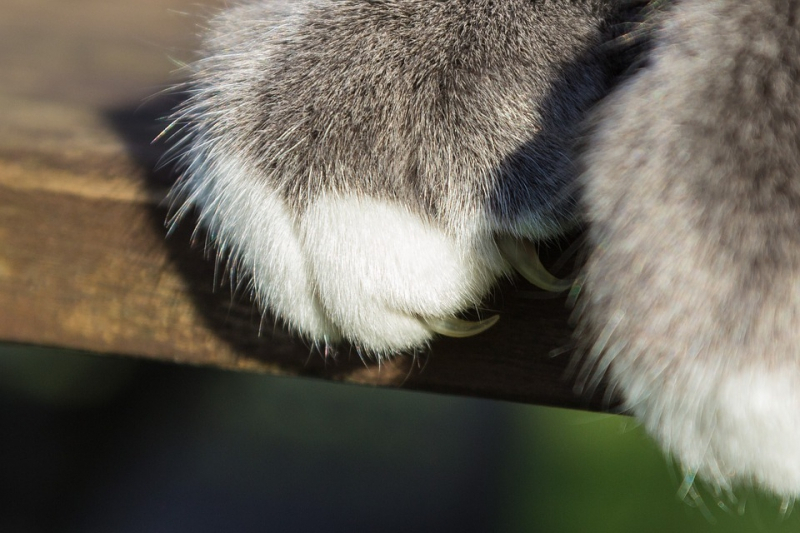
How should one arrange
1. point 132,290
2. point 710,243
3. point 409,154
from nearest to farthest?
point 710,243, point 409,154, point 132,290

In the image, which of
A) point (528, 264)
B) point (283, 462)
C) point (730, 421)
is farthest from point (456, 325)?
point (283, 462)

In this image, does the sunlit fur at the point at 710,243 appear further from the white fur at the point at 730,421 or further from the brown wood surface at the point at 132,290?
the brown wood surface at the point at 132,290

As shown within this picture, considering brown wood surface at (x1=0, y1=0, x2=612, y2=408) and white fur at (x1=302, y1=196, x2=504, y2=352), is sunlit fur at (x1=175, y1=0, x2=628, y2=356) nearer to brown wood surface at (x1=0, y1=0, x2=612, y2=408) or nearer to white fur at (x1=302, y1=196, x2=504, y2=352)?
white fur at (x1=302, y1=196, x2=504, y2=352)

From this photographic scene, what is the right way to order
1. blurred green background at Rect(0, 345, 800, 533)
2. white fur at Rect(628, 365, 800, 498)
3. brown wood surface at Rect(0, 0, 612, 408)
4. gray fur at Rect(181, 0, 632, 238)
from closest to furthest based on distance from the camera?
white fur at Rect(628, 365, 800, 498) → gray fur at Rect(181, 0, 632, 238) → brown wood surface at Rect(0, 0, 612, 408) → blurred green background at Rect(0, 345, 800, 533)

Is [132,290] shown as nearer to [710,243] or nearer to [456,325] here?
[456,325]

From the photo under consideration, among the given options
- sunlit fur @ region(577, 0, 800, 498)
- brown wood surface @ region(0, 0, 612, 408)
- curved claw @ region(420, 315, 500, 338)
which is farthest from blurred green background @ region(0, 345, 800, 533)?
sunlit fur @ region(577, 0, 800, 498)
